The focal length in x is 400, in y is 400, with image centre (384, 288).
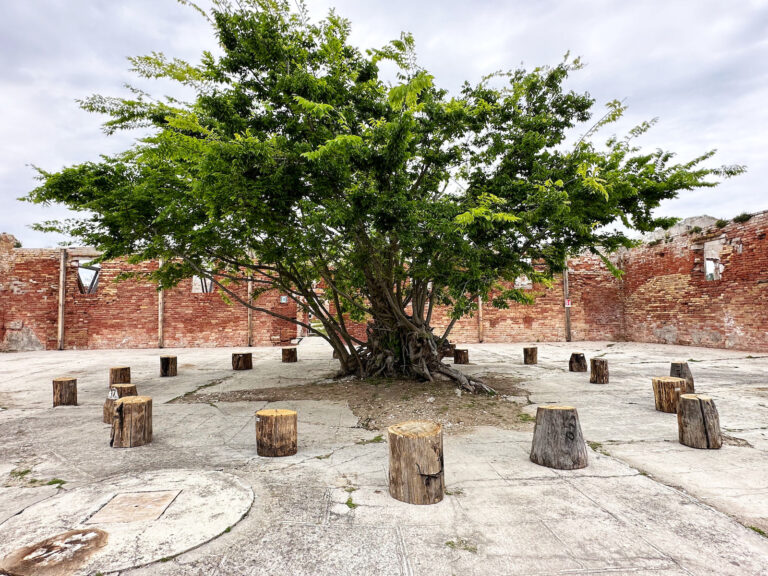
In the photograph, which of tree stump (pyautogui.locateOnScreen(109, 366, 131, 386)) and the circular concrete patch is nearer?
the circular concrete patch

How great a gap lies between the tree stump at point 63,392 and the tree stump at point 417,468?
5309 millimetres

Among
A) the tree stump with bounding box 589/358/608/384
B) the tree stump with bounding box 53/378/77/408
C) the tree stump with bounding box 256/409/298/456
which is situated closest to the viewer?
the tree stump with bounding box 256/409/298/456

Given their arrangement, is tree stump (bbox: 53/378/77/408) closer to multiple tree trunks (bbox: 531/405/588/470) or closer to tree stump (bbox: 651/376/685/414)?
multiple tree trunks (bbox: 531/405/588/470)

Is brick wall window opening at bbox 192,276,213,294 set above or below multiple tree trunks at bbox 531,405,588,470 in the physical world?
above

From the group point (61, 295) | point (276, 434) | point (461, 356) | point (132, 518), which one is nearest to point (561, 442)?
point (276, 434)

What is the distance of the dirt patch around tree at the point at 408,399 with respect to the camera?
4781 millimetres

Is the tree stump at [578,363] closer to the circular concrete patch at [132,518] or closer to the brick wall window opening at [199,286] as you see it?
the circular concrete patch at [132,518]

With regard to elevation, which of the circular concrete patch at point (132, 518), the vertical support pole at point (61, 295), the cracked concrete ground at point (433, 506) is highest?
the vertical support pole at point (61, 295)

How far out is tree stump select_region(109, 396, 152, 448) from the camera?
3822 millimetres

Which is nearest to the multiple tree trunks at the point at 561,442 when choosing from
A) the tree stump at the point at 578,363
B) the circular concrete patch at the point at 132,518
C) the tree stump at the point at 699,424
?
the tree stump at the point at 699,424

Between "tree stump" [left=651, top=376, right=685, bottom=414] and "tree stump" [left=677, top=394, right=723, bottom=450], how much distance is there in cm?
132

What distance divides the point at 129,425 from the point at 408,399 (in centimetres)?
337

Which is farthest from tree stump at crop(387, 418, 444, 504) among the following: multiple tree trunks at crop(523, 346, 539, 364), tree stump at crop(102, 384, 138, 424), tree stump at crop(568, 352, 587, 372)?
multiple tree trunks at crop(523, 346, 539, 364)

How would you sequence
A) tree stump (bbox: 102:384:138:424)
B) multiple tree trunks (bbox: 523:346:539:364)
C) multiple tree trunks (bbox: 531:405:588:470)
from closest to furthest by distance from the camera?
multiple tree trunks (bbox: 531:405:588:470) → tree stump (bbox: 102:384:138:424) → multiple tree trunks (bbox: 523:346:539:364)
